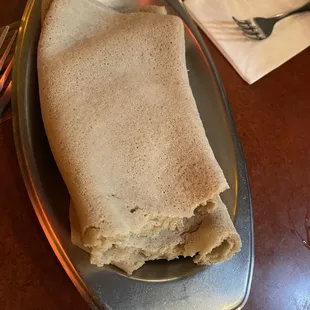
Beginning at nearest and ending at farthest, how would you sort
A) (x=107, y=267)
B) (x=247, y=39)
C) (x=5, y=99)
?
(x=107, y=267), (x=5, y=99), (x=247, y=39)

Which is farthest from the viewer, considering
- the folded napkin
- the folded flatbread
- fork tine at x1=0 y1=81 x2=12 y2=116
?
the folded napkin

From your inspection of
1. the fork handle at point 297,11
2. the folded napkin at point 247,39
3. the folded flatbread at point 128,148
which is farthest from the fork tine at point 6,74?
the fork handle at point 297,11

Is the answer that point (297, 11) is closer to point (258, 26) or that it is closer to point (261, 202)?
point (258, 26)

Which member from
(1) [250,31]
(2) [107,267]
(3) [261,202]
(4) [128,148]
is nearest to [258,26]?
(1) [250,31]

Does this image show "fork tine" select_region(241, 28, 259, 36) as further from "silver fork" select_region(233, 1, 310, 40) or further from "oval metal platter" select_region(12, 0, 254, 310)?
"oval metal platter" select_region(12, 0, 254, 310)

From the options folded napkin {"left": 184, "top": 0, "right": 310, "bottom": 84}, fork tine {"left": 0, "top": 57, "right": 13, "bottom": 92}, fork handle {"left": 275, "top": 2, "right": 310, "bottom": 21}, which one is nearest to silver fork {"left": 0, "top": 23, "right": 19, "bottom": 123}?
fork tine {"left": 0, "top": 57, "right": 13, "bottom": 92}

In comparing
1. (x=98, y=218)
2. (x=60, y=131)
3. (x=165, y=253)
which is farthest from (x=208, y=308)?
(x=60, y=131)
